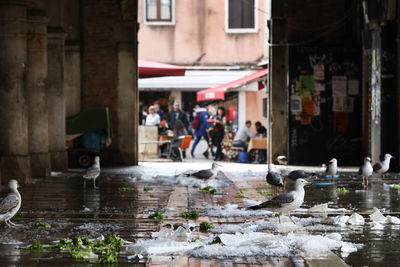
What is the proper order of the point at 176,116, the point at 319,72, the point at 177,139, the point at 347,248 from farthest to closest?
the point at 176,116 < the point at 177,139 < the point at 319,72 < the point at 347,248

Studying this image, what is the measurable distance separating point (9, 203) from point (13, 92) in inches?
242

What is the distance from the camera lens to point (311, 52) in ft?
64.8

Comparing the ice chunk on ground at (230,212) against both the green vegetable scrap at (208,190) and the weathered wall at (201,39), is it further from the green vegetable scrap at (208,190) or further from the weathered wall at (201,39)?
the weathered wall at (201,39)

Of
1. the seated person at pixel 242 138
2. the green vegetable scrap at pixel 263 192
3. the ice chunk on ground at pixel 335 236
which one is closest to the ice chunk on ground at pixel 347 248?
the ice chunk on ground at pixel 335 236

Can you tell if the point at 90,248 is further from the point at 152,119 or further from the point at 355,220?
the point at 152,119

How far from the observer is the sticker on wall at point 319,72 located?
1970 cm

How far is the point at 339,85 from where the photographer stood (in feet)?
65.0

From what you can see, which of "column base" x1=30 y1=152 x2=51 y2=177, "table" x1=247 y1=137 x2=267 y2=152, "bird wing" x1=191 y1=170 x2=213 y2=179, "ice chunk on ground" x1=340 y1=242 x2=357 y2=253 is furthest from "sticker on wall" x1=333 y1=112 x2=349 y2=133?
"ice chunk on ground" x1=340 y1=242 x2=357 y2=253

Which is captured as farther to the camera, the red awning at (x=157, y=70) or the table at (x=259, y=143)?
the table at (x=259, y=143)

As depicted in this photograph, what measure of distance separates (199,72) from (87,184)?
2227 centimetres

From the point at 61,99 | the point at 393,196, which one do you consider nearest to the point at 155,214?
the point at 393,196

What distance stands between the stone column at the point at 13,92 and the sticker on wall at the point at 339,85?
28.6 feet

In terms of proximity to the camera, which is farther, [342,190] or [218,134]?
[218,134]

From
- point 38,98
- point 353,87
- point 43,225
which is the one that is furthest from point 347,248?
point 353,87
